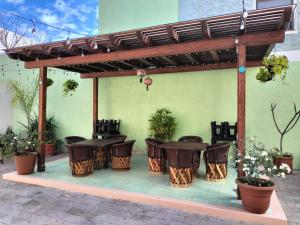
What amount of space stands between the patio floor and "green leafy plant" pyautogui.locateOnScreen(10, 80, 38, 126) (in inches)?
148

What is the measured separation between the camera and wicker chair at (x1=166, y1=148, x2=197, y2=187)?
191 inches

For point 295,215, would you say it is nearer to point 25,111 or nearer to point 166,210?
point 166,210

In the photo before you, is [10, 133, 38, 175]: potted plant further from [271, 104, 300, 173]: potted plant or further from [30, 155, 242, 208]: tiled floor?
[271, 104, 300, 173]: potted plant

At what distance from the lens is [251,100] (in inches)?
283

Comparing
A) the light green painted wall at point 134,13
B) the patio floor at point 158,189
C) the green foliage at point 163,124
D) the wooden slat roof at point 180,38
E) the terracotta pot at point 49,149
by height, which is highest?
the light green painted wall at point 134,13

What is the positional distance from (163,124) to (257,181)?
4090mm

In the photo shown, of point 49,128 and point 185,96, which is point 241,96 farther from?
point 49,128

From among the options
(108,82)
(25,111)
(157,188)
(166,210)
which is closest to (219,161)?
(157,188)

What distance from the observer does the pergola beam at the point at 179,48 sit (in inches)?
165

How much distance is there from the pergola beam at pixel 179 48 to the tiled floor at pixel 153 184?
273 centimetres

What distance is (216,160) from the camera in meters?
5.43

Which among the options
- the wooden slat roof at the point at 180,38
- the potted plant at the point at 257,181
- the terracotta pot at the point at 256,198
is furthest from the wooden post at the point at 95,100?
the terracotta pot at the point at 256,198

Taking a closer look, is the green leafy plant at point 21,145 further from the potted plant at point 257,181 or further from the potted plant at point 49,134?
the potted plant at point 257,181

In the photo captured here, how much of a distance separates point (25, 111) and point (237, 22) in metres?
8.58
